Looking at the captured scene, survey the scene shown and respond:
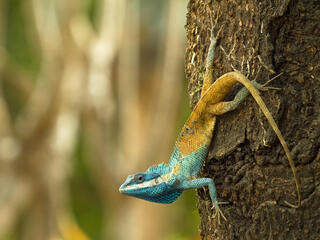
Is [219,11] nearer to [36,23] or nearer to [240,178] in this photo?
[240,178]

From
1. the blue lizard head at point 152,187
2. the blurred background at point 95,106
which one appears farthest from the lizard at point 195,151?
the blurred background at point 95,106

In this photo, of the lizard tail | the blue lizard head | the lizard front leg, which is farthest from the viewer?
the blue lizard head

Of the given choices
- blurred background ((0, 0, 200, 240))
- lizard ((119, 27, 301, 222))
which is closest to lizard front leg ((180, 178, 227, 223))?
lizard ((119, 27, 301, 222))

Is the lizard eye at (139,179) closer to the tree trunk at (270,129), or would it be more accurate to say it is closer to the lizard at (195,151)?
the lizard at (195,151)

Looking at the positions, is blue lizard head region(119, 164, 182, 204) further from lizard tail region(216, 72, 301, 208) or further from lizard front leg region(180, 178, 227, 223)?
lizard tail region(216, 72, 301, 208)

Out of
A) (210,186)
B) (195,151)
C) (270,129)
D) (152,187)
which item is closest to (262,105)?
(270,129)

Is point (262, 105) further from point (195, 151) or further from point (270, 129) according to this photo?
point (195, 151)
